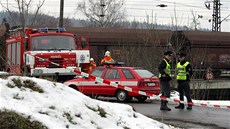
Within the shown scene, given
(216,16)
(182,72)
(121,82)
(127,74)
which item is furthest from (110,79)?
(216,16)

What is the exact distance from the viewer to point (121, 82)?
50.7 feet

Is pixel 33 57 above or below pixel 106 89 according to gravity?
above

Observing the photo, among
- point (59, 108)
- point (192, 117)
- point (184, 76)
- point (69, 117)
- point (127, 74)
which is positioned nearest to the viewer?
point (69, 117)

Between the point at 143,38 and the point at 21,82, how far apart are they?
1738 centimetres

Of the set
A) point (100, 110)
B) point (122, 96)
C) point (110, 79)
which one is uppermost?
point (100, 110)

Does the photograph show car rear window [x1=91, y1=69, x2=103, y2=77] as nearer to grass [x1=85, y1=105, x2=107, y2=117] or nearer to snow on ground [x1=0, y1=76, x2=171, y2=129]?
snow on ground [x1=0, y1=76, x2=171, y2=129]

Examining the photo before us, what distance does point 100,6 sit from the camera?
69.4 metres

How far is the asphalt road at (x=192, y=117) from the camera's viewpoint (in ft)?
33.5

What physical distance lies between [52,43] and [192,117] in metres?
7.50

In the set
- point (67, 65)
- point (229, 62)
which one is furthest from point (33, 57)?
point (229, 62)

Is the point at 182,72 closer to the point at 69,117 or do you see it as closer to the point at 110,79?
the point at 110,79

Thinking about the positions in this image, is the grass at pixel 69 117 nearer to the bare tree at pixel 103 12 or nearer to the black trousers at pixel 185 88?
the black trousers at pixel 185 88

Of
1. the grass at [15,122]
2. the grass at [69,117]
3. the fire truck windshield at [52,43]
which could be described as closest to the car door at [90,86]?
the fire truck windshield at [52,43]

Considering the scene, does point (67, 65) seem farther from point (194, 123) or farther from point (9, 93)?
point (9, 93)
